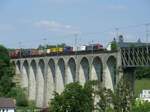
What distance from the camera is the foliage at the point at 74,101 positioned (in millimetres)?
71562

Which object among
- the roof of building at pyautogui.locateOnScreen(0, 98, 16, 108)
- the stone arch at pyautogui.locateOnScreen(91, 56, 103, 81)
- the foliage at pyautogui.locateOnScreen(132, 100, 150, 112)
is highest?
the stone arch at pyautogui.locateOnScreen(91, 56, 103, 81)

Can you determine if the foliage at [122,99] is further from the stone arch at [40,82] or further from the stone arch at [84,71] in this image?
the stone arch at [40,82]

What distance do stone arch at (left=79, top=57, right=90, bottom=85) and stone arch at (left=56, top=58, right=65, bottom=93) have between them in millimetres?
8972

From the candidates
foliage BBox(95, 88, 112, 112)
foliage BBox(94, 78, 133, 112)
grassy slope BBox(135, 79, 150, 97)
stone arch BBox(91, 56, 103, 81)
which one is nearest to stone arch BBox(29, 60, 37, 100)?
stone arch BBox(91, 56, 103, 81)

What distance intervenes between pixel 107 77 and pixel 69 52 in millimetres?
15424

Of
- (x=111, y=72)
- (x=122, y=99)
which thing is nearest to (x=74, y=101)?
(x=122, y=99)

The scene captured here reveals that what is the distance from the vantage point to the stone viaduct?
8675cm

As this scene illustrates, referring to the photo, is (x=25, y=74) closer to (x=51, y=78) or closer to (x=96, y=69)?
(x=51, y=78)

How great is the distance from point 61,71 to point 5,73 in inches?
802

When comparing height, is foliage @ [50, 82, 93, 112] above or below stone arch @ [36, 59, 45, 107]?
below

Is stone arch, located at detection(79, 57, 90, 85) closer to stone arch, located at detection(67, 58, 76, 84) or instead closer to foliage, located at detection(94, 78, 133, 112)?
stone arch, located at detection(67, 58, 76, 84)

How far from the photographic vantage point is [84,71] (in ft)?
317

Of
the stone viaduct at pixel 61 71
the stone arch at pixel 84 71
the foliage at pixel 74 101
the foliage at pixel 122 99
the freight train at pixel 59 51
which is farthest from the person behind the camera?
the freight train at pixel 59 51

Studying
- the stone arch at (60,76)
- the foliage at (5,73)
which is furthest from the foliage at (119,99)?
the foliage at (5,73)
